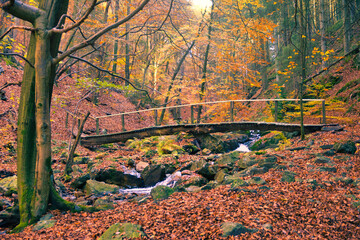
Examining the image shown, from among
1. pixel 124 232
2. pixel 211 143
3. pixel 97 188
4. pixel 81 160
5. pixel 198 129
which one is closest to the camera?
pixel 124 232

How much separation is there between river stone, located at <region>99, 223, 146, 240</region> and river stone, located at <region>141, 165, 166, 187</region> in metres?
4.38

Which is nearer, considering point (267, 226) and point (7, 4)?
point (267, 226)

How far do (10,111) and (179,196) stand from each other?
365 inches

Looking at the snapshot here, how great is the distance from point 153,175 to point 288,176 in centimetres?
400

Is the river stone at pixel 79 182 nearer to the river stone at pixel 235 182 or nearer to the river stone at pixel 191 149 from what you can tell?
the river stone at pixel 235 182

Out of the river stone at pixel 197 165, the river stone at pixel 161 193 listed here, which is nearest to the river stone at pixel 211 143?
the river stone at pixel 197 165

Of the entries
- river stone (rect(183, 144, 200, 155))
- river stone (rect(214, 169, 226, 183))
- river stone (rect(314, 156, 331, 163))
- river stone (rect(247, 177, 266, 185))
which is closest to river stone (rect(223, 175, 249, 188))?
river stone (rect(247, 177, 266, 185))

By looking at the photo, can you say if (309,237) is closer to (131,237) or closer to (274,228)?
(274,228)

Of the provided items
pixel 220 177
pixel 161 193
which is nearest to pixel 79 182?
pixel 161 193

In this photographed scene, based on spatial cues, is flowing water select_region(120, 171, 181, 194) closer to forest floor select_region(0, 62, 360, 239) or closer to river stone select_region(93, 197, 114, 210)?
river stone select_region(93, 197, 114, 210)

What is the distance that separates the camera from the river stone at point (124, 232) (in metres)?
3.07

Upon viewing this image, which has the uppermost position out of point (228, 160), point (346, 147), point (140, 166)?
point (346, 147)

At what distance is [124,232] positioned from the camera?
314 centimetres

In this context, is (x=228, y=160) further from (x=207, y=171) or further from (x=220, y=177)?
(x=220, y=177)
